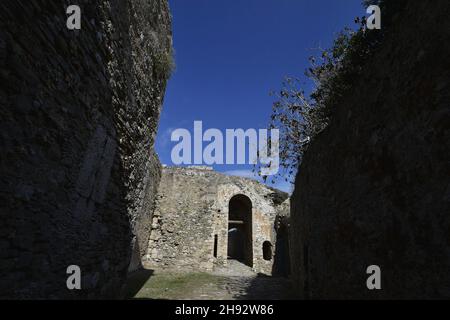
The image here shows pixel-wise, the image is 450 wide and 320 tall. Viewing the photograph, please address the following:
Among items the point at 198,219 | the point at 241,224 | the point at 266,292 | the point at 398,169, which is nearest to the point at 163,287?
the point at 266,292

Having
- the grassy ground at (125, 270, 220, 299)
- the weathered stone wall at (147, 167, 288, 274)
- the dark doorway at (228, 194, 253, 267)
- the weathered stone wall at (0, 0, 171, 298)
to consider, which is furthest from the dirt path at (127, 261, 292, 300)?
the dark doorway at (228, 194, 253, 267)

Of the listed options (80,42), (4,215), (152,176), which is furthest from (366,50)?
(152,176)

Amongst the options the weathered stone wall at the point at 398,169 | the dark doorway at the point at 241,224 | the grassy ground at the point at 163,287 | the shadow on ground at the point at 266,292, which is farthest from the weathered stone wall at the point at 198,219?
the weathered stone wall at the point at 398,169

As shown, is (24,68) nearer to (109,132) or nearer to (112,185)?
(109,132)

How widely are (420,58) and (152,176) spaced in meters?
11.8

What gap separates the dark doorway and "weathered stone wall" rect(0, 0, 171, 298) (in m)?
12.0

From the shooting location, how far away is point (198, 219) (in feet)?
47.5

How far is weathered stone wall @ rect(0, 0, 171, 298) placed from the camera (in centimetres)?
229

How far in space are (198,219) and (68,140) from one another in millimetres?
11978

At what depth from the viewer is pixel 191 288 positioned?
27.0 ft

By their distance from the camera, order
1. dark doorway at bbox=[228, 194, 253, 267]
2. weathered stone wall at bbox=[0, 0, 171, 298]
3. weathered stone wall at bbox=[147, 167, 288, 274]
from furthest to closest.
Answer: dark doorway at bbox=[228, 194, 253, 267] < weathered stone wall at bbox=[147, 167, 288, 274] < weathered stone wall at bbox=[0, 0, 171, 298]

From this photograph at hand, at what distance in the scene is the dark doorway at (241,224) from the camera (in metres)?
16.6

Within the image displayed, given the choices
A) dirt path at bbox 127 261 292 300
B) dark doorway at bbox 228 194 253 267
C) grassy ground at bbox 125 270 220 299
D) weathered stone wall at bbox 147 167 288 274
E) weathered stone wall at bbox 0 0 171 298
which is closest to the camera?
weathered stone wall at bbox 0 0 171 298

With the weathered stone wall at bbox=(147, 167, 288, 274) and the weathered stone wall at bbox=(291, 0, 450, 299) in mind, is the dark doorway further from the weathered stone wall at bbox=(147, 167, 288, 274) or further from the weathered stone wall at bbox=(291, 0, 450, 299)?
the weathered stone wall at bbox=(291, 0, 450, 299)
